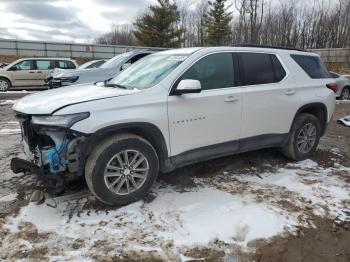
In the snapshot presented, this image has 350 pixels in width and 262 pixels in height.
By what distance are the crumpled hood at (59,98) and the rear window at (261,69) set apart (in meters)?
1.70

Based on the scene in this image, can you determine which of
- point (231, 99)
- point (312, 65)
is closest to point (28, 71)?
point (312, 65)

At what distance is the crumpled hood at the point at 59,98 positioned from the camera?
389 centimetres

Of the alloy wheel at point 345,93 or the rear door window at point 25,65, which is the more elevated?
the rear door window at point 25,65

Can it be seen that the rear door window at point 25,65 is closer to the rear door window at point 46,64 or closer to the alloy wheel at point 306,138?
the rear door window at point 46,64

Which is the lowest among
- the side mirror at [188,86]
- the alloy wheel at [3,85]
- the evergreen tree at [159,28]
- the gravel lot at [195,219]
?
the gravel lot at [195,219]

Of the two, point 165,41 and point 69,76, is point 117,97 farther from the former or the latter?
point 165,41

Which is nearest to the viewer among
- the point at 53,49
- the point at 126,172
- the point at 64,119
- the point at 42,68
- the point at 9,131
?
the point at 64,119

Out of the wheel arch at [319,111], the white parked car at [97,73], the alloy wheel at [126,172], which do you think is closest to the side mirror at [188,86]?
the alloy wheel at [126,172]

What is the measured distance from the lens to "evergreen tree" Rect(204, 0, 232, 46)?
158 feet

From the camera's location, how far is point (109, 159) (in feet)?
12.8

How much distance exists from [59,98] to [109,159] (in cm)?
95

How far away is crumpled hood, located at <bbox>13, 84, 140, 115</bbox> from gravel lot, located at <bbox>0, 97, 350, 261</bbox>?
3.50ft

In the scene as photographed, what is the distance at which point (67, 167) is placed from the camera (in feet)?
12.6

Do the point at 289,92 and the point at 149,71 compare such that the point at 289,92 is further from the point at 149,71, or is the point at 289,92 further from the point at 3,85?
the point at 3,85
